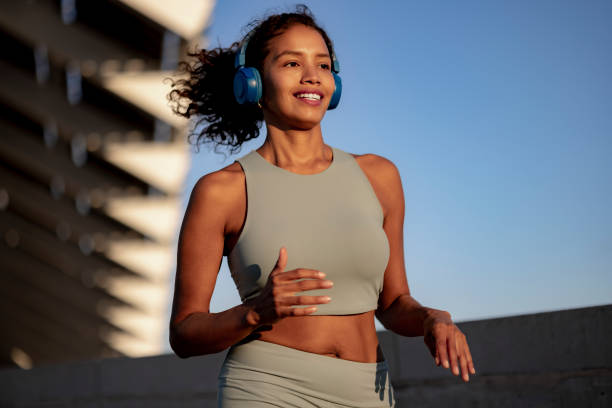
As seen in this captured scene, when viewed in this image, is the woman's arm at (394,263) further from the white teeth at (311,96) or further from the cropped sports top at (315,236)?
the white teeth at (311,96)

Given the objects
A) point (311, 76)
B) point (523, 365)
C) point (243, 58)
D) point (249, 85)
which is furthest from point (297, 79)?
point (523, 365)

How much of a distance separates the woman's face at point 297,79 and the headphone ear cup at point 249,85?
0.05 metres

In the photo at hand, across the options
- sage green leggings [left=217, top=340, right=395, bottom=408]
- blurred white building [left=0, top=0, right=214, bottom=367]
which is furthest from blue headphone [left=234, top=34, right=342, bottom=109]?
blurred white building [left=0, top=0, right=214, bottom=367]

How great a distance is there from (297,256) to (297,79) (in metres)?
0.67

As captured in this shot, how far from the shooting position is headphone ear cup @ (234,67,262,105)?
278 cm

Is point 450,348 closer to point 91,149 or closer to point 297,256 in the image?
point 297,256

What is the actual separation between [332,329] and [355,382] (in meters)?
0.19

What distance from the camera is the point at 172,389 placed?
21.5 ft

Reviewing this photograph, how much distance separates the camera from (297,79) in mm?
2756

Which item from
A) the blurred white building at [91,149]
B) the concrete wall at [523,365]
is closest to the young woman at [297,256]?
the concrete wall at [523,365]

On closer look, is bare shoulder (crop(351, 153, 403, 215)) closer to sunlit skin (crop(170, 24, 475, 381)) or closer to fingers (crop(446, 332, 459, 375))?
sunlit skin (crop(170, 24, 475, 381))

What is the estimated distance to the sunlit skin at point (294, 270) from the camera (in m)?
2.31

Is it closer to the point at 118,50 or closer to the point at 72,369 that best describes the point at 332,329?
the point at 72,369

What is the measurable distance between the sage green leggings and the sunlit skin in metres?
0.05
